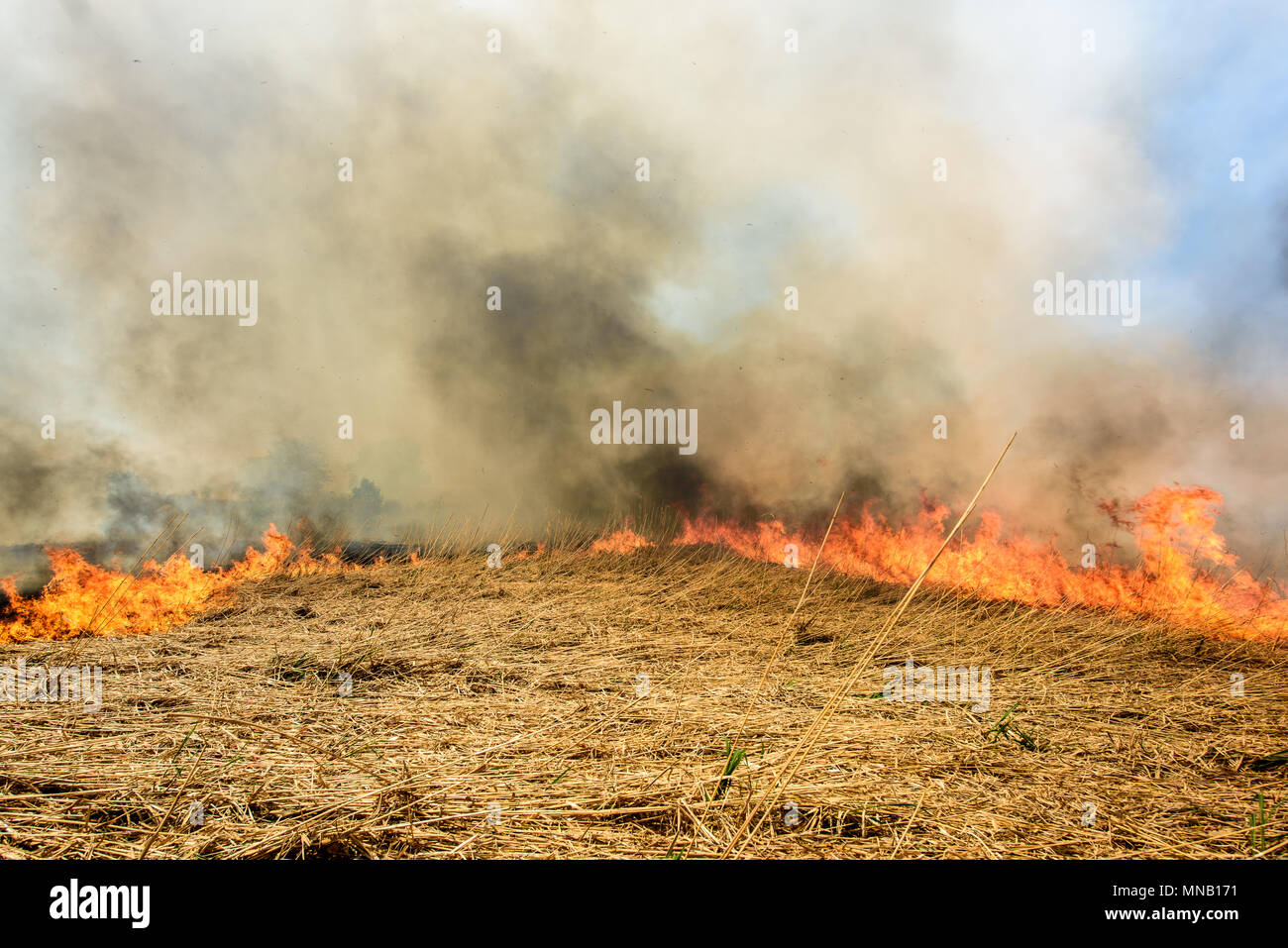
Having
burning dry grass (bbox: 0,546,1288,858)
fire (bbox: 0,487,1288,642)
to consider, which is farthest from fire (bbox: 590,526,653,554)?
burning dry grass (bbox: 0,546,1288,858)

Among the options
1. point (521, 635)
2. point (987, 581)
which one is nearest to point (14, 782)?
point (521, 635)

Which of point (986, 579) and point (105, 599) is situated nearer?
point (105, 599)

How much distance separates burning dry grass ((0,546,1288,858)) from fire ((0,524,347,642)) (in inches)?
31.0

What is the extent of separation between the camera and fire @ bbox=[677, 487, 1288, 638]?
6.02m

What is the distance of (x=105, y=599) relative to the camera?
6359 millimetres

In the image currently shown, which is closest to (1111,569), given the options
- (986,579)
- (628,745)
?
(986,579)

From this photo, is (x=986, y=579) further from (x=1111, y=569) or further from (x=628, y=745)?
(x=628, y=745)

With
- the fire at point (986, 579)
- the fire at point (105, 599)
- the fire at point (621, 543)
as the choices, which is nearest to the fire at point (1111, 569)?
the fire at point (986, 579)

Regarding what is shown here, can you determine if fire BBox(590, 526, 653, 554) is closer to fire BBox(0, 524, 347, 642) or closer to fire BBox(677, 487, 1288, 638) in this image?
fire BBox(677, 487, 1288, 638)

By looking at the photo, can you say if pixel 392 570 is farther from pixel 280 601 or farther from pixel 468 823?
pixel 468 823

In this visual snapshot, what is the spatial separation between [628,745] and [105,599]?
7254mm

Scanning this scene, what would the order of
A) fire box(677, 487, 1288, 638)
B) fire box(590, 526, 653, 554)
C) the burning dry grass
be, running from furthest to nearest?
fire box(590, 526, 653, 554)
fire box(677, 487, 1288, 638)
the burning dry grass

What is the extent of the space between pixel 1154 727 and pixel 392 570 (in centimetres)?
1058
